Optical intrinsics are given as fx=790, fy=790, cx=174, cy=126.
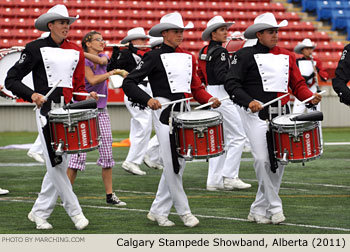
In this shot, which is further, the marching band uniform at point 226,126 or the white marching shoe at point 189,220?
the marching band uniform at point 226,126

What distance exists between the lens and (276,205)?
709cm

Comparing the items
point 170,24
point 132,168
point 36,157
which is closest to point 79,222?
point 170,24

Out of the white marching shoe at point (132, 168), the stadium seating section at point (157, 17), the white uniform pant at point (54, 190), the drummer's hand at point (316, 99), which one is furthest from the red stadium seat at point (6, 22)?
the drummer's hand at point (316, 99)

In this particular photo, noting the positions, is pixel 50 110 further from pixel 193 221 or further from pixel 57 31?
pixel 193 221

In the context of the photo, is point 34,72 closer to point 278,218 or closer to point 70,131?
point 70,131

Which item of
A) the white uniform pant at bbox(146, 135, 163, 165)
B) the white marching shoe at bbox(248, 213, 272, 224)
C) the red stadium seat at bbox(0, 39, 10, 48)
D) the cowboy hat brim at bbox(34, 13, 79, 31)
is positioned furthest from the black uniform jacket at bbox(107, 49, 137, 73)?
the red stadium seat at bbox(0, 39, 10, 48)

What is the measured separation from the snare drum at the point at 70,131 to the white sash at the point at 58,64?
0.35 metres

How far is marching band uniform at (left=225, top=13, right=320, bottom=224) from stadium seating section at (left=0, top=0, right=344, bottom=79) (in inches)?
641

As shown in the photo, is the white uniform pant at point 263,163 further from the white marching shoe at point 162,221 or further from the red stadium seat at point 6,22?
the red stadium seat at point 6,22

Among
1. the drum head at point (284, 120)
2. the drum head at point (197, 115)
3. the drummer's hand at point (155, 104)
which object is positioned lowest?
the drum head at point (284, 120)

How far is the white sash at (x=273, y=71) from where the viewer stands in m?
7.14

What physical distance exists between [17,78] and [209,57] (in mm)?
3306

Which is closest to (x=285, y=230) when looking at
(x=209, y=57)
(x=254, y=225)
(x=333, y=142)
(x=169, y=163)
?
(x=254, y=225)

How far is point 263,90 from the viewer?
7.18 metres
